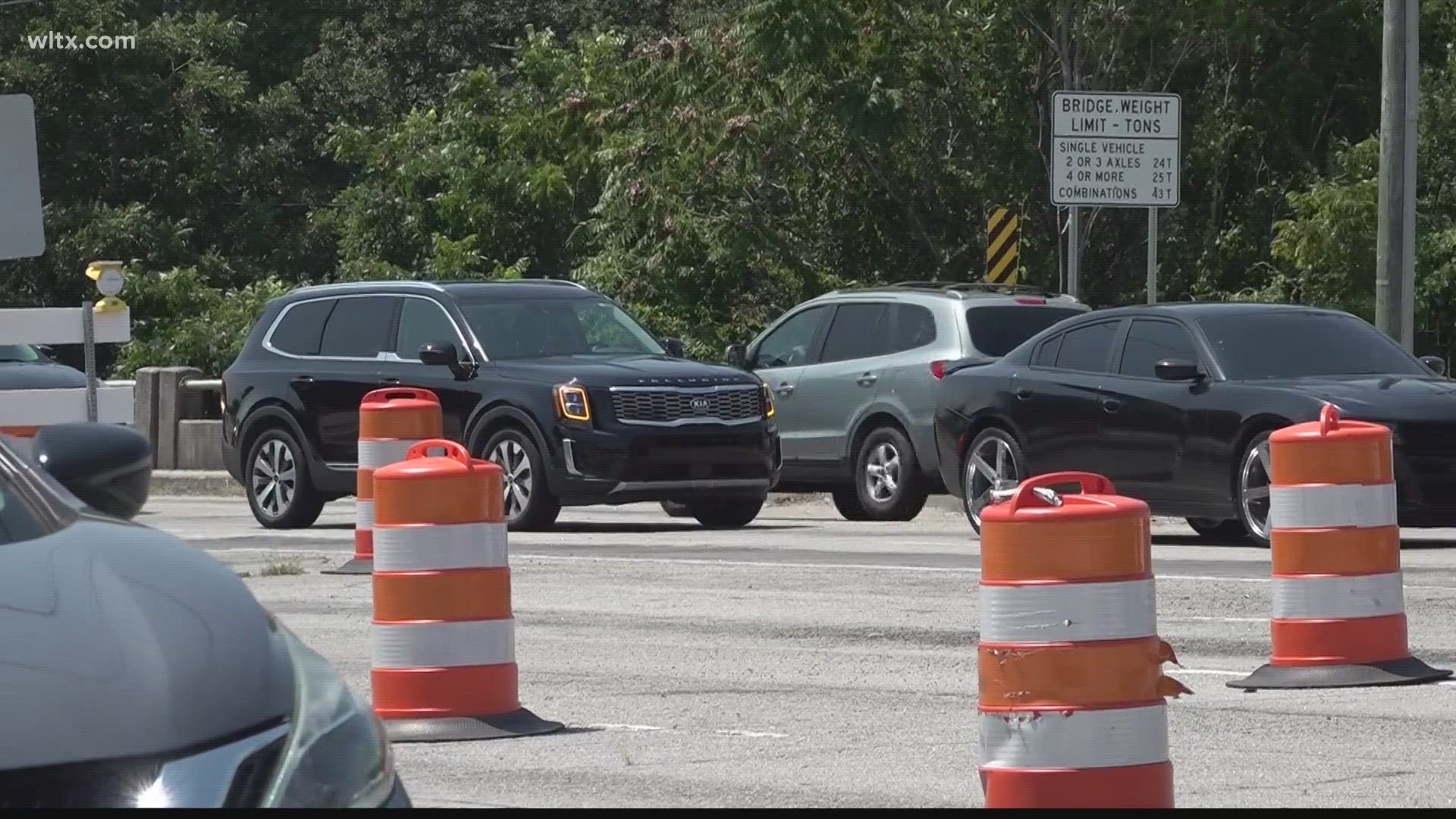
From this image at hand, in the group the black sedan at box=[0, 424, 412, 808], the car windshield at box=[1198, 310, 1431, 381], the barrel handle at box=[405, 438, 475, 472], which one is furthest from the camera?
the car windshield at box=[1198, 310, 1431, 381]

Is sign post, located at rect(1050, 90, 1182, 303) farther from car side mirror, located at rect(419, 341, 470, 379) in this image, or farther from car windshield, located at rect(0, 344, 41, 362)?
car windshield, located at rect(0, 344, 41, 362)

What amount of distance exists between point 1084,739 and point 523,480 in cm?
1175

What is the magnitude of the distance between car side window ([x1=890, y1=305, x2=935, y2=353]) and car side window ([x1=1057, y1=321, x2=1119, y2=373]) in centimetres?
267

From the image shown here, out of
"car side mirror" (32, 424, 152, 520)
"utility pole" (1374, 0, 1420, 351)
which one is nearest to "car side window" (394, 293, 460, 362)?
"utility pole" (1374, 0, 1420, 351)

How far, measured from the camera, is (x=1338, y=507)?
9000 millimetres

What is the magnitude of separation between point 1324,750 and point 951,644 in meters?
3.03

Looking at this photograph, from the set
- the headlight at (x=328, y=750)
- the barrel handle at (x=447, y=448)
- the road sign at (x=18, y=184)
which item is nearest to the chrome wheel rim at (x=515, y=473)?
the road sign at (x=18, y=184)

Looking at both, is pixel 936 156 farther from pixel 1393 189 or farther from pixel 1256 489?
pixel 1256 489

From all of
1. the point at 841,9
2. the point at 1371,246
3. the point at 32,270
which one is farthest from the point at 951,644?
the point at 32,270

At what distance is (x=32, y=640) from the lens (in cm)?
338

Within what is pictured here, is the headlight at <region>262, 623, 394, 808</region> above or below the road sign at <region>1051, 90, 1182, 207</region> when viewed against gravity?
below

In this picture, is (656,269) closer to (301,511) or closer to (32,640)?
(301,511)

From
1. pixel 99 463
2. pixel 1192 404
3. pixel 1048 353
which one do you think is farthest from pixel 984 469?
pixel 99 463

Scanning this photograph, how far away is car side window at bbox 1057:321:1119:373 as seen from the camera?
635 inches
